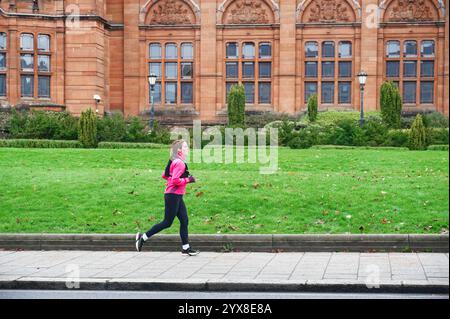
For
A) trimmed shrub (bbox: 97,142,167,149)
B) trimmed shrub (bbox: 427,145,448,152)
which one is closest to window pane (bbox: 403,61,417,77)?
trimmed shrub (bbox: 427,145,448,152)

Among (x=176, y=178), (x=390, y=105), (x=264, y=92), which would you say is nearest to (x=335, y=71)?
(x=264, y=92)

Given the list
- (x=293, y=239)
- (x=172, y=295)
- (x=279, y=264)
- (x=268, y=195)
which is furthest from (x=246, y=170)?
(x=172, y=295)

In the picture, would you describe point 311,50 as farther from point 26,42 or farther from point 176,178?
point 176,178

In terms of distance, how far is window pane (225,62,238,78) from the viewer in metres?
37.8

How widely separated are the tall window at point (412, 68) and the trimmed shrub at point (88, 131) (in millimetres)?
15882

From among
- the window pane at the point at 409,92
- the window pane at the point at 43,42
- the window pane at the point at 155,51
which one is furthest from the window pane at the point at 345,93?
the window pane at the point at 43,42

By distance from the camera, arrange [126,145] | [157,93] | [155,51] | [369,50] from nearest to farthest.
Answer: [126,145], [369,50], [155,51], [157,93]

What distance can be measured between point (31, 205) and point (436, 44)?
2503 cm

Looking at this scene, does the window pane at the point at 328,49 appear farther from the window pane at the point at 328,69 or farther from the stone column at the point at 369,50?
the stone column at the point at 369,50

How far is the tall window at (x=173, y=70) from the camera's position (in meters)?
37.8

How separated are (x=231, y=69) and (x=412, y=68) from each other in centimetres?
856

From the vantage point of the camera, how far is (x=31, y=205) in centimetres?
1647

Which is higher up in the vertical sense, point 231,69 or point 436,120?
point 231,69

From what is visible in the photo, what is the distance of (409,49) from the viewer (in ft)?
121
